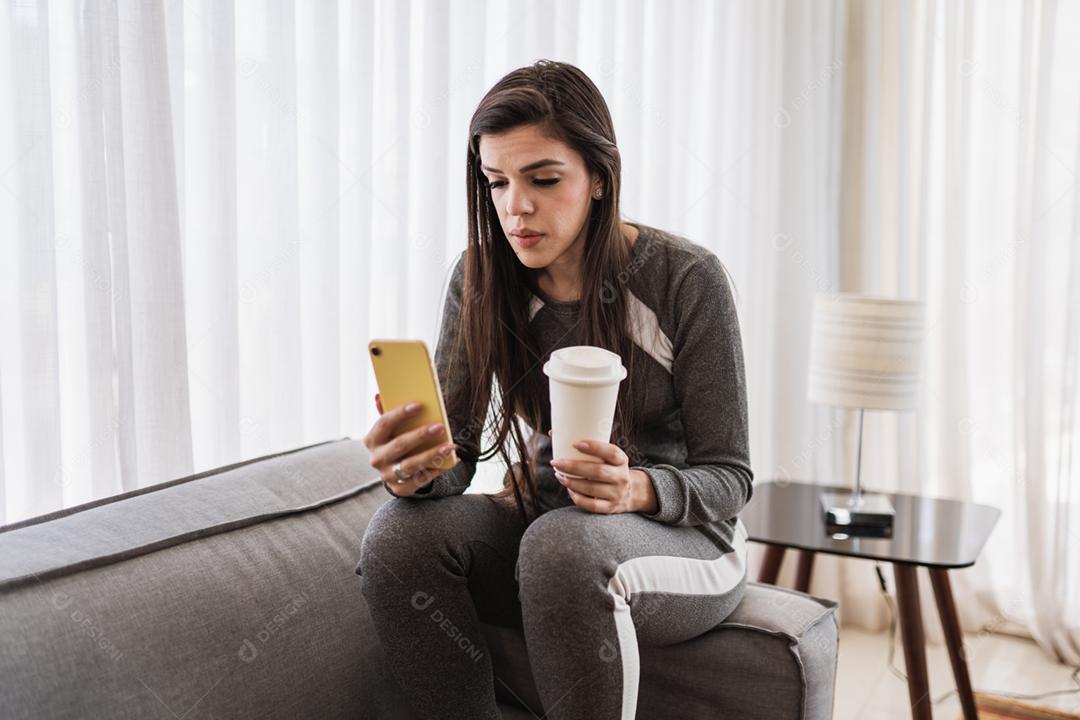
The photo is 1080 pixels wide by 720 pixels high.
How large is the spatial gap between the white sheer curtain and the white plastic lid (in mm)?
629

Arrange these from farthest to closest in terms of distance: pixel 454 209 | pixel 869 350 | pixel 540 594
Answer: pixel 869 350 < pixel 454 209 < pixel 540 594

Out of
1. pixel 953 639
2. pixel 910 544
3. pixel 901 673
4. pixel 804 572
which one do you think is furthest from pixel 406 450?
pixel 901 673

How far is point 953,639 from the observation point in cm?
214

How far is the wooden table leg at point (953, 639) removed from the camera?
2.13 m

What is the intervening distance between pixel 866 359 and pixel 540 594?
1.24 meters

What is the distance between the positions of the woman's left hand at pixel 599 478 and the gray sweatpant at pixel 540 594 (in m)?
0.02

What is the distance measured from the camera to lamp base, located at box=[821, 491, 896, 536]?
210 centimetres

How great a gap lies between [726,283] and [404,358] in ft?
1.74

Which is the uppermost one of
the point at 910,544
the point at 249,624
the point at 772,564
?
the point at 249,624

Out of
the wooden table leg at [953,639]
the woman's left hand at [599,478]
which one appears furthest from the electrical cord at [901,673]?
the woman's left hand at [599,478]

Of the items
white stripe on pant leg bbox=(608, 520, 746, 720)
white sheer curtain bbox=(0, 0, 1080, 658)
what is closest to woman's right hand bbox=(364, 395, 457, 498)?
white stripe on pant leg bbox=(608, 520, 746, 720)

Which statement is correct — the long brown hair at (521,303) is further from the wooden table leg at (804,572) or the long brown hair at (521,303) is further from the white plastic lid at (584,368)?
the wooden table leg at (804,572)

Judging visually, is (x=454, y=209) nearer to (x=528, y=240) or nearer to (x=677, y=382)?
(x=528, y=240)

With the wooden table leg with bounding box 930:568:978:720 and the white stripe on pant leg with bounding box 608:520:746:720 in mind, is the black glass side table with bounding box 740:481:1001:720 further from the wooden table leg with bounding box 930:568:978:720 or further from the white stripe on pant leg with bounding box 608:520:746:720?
the white stripe on pant leg with bounding box 608:520:746:720
